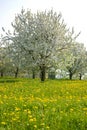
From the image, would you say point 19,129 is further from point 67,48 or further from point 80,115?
point 67,48

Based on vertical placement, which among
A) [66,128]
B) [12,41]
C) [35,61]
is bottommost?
[66,128]

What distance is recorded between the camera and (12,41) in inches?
1769

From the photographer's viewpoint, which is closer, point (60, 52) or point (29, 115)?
point (29, 115)

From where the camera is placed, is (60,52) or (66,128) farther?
(60,52)

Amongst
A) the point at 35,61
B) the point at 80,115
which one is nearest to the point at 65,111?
the point at 80,115

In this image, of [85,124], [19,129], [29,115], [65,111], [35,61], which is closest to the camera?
[19,129]

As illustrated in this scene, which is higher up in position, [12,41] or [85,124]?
[12,41]

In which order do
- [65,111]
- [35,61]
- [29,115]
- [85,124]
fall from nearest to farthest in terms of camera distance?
[85,124] < [29,115] < [65,111] < [35,61]

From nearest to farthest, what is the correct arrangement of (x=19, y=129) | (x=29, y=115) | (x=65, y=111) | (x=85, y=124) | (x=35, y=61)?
(x=19, y=129)
(x=85, y=124)
(x=29, y=115)
(x=65, y=111)
(x=35, y=61)

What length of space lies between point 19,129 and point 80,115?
2307 millimetres

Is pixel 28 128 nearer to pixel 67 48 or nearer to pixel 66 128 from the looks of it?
pixel 66 128

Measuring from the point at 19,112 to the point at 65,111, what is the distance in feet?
5.77

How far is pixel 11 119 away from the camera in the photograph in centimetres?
1024

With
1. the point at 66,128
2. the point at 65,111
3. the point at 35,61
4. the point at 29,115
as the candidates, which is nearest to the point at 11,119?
the point at 29,115
